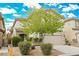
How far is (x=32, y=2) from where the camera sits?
224 centimetres

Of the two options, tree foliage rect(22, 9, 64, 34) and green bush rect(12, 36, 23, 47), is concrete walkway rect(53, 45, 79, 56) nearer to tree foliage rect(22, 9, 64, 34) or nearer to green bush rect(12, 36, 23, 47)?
tree foliage rect(22, 9, 64, 34)

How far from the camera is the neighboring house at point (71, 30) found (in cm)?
218

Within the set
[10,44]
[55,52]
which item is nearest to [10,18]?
[10,44]

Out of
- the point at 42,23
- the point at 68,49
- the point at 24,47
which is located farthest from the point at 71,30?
the point at 24,47

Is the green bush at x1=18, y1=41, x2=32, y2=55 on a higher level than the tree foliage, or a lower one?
lower

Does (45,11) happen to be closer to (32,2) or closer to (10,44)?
(32,2)

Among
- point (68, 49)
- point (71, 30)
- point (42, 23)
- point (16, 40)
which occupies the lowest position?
point (68, 49)

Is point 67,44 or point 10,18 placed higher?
point 10,18

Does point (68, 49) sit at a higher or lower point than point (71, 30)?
lower

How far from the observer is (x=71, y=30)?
219 cm

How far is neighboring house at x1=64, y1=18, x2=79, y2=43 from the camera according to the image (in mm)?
2180

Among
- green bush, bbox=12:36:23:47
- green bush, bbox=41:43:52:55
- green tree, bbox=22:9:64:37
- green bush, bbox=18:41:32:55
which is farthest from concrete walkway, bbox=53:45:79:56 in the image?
green bush, bbox=12:36:23:47

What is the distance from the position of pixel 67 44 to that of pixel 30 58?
1.68ft

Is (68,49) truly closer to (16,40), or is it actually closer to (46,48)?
(46,48)
